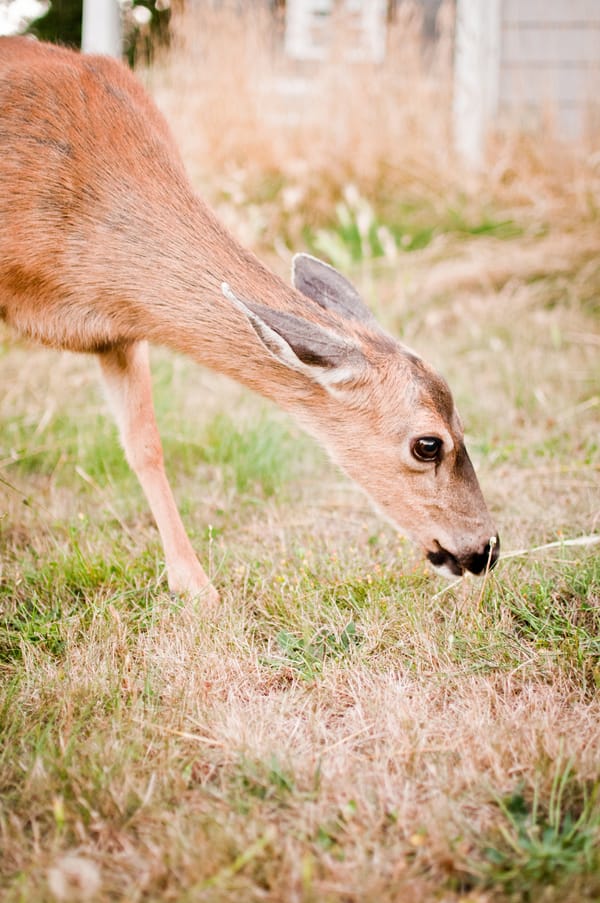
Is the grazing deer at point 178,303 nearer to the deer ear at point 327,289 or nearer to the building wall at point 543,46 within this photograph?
the deer ear at point 327,289

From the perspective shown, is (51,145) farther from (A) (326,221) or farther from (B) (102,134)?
(A) (326,221)

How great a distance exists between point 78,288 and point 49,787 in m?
1.67

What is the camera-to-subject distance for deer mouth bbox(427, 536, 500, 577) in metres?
2.79

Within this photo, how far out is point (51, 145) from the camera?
113 inches

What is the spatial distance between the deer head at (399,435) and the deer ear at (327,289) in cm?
17

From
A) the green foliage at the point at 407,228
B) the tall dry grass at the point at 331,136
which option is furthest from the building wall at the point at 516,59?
the green foliage at the point at 407,228

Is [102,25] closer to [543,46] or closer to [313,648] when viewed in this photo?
[543,46]

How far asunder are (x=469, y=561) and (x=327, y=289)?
1194mm

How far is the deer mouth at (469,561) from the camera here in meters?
2.79

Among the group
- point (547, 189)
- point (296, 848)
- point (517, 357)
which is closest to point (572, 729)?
point (296, 848)

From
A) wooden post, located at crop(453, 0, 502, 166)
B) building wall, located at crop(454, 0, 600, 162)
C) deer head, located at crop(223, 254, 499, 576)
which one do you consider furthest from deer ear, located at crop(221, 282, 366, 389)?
building wall, located at crop(454, 0, 600, 162)

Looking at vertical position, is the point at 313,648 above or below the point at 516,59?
below

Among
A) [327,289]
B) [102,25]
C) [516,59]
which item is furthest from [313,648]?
[102,25]

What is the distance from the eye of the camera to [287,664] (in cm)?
237
